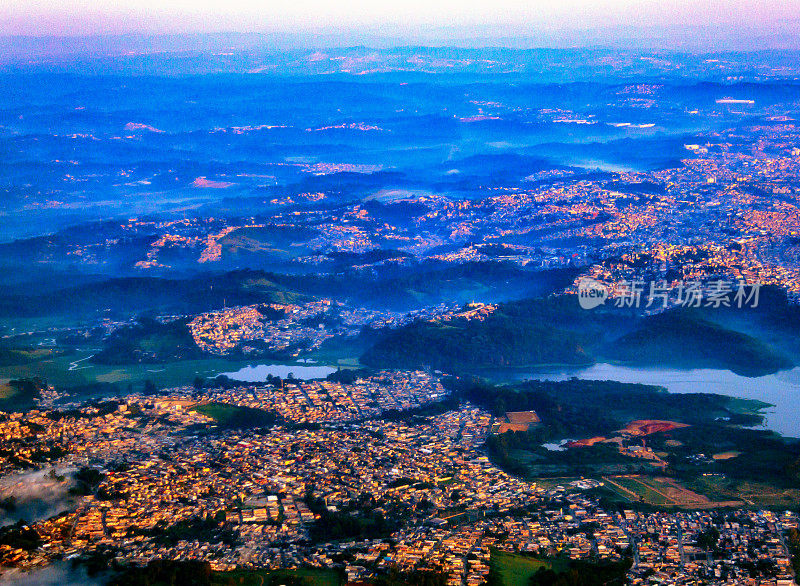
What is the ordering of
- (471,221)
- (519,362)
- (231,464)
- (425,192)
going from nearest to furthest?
(231,464) → (519,362) → (471,221) → (425,192)

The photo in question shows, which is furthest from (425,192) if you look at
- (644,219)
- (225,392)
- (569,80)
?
(569,80)

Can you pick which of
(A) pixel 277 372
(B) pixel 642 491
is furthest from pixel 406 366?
(B) pixel 642 491

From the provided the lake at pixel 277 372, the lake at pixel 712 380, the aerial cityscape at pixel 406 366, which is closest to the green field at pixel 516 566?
the aerial cityscape at pixel 406 366

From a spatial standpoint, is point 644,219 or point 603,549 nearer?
point 603,549

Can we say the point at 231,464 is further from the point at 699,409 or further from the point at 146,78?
the point at 146,78

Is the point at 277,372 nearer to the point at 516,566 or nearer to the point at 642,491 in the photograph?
the point at 642,491

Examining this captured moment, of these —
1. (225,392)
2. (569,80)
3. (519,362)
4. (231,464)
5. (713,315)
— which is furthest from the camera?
(569,80)

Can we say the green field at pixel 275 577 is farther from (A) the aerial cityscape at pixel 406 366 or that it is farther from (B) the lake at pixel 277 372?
(B) the lake at pixel 277 372
